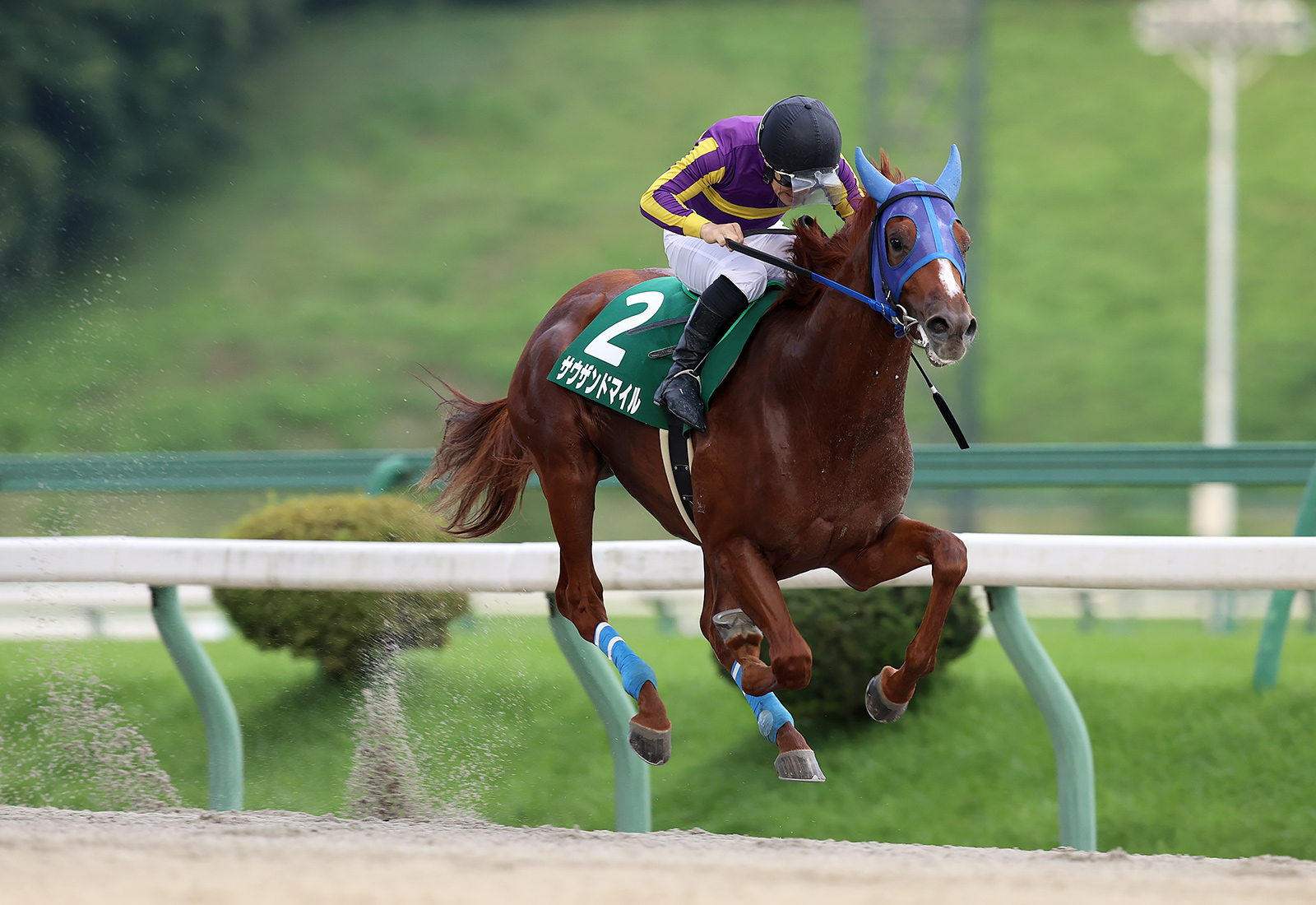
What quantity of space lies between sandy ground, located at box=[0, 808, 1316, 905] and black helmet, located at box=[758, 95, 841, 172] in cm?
169

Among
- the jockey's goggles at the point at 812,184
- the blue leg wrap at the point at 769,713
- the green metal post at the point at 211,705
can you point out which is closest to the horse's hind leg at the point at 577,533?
the blue leg wrap at the point at 769,713

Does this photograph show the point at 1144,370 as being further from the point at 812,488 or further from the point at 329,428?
the point at 812,488

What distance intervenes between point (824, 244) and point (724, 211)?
0.35 meters

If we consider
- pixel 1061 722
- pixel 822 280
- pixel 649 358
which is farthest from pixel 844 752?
pixel 822 280

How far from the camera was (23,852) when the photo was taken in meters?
3.34

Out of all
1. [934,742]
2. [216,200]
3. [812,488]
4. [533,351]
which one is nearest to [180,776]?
[533,351]

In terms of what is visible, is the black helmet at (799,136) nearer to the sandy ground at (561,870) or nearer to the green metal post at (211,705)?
the sandy ground at (561,870)

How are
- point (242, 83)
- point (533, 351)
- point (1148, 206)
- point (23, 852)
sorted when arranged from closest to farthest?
point (23, 852) < point (533, 351) < point (1148, 206) < point (242, 83)

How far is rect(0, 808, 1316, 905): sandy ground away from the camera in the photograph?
2945 mm

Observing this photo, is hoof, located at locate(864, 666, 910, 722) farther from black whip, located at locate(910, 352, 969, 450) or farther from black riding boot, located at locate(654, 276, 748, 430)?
black riding boot, located at locate(654, 276, 748, 430)

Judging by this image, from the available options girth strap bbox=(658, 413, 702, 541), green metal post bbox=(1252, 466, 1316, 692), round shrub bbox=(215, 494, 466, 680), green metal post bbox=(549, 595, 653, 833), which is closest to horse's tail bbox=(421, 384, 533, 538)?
green metal post bbox=(549, 595, 653, 833)

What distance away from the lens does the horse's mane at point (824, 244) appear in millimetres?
3365

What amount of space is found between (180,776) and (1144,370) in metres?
24.3

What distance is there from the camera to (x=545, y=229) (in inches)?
1286
